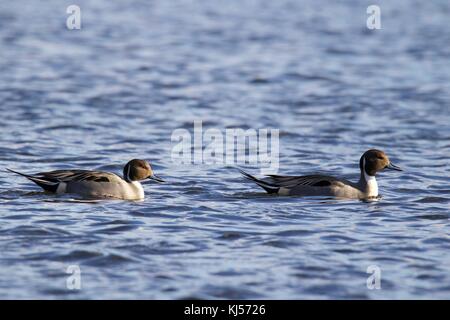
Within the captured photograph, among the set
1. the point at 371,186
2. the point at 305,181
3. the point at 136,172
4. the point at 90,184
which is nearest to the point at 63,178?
the point at 90,184

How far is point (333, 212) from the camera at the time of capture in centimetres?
1319

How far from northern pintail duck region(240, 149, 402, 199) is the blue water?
7.5 inches

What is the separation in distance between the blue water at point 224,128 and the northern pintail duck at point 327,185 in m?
0.19

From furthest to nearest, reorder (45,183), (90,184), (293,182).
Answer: (293,182), (45,183), (90,184)

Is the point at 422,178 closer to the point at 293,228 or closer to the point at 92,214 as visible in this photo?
the point at 293,228

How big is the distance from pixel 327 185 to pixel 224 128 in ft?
20.7

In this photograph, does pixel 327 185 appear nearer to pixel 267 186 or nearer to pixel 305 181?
pixel 305 181

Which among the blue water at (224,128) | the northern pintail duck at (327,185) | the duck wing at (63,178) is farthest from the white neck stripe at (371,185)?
the duck wing at (63,178)

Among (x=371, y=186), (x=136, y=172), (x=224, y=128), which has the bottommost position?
(x=371, y=186)

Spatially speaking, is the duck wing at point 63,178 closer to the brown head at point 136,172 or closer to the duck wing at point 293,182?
the brown head at point 136,172

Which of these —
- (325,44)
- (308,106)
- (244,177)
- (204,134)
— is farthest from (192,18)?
(244,177)

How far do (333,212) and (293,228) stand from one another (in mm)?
1144

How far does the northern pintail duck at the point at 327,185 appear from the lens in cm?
1388

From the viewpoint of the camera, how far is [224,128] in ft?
65.6
